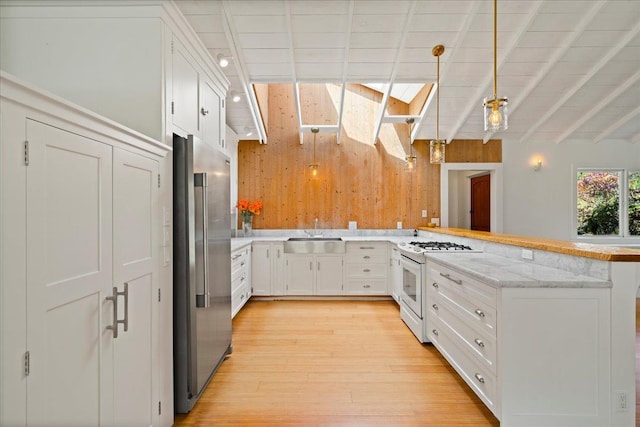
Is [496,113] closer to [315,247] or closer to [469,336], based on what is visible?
[469,336]

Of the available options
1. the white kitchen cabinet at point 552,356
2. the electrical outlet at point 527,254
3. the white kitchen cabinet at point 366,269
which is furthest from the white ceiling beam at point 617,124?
the white kitchen cabinet at point 552,356

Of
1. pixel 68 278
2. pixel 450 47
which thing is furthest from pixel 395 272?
pixel 68 278

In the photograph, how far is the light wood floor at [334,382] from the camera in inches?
81.6

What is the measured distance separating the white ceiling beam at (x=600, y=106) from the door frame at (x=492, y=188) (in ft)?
3.43

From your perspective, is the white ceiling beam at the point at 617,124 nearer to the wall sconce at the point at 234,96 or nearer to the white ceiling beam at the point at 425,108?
the white ceiling beam at the point at 425,108

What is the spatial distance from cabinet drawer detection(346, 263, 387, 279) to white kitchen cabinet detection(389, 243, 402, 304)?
128 mm

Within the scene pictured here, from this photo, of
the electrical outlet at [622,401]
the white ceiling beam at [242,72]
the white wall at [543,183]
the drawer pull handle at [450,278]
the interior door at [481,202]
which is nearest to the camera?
the electrical outlet at [622,401]

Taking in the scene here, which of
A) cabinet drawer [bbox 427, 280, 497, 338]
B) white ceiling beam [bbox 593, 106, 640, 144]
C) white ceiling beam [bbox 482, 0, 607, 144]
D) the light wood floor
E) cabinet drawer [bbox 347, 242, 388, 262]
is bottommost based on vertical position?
the light wood floor

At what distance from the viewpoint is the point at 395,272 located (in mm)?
4551

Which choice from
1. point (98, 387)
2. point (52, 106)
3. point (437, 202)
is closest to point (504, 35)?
point (437, 202)

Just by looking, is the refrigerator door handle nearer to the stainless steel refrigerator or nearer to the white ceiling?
the stainless steel refrigerator

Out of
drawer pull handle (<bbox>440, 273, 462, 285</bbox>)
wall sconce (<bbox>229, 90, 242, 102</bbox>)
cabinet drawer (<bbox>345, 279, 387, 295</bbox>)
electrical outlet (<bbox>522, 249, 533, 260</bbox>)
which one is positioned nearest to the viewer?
drawer pull handle (<bbox>440, 273, 462, 285</bbox>)

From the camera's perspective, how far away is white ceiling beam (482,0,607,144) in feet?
9.96

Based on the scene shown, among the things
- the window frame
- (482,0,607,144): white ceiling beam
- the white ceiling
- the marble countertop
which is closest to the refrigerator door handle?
the marble countertop
